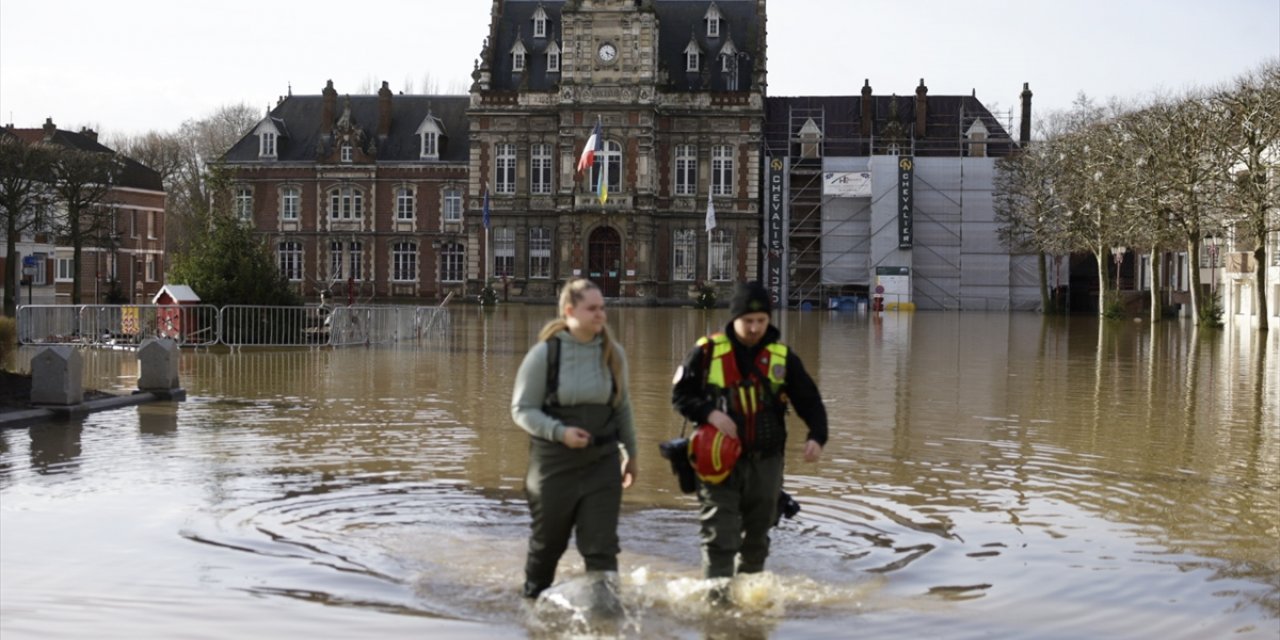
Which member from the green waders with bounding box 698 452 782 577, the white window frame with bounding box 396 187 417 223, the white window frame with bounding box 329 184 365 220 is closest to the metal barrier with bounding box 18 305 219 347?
the green waders with bounding box 698 452 782 577

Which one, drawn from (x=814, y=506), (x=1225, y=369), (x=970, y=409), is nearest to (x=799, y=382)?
(x=814, y=506)

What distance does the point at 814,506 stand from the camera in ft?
38.7

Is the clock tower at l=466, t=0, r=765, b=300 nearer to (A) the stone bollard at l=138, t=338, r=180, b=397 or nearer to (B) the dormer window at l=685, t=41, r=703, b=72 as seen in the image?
(B) the dormer window at l=685, t=41, r=703, b=72

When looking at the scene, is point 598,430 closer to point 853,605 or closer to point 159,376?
point 853,605

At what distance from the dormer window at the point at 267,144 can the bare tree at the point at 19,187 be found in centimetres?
2544

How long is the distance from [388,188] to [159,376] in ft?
211

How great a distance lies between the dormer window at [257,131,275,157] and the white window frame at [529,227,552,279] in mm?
15771

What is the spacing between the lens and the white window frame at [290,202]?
275 feet

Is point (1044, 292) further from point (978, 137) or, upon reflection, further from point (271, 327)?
point (271, 327)

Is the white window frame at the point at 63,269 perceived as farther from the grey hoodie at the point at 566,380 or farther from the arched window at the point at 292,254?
the grey hoodie at the point at 566,380

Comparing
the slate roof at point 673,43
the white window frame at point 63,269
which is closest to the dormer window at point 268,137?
the white window frame at point 63,269

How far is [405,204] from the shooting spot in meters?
83.3

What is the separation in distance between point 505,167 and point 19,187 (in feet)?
90.1

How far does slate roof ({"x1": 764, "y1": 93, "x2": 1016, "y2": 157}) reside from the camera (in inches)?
3204
